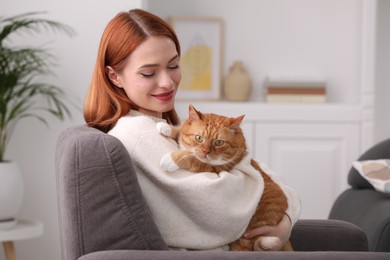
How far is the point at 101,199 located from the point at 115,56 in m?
0.43

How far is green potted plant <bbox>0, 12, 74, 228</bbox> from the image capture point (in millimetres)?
3672

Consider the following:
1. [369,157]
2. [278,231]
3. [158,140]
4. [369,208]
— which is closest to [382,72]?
[369,157]

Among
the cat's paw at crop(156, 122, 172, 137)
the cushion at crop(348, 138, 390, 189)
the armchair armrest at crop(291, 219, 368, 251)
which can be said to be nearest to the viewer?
the cat's paw at crop(156, 122, 172, 137)

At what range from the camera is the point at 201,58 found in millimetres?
4750

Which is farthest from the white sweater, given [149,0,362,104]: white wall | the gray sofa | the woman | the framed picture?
[149,0,362,104]: white wall

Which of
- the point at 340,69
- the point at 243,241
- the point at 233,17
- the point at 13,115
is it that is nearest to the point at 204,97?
the point at 233,17

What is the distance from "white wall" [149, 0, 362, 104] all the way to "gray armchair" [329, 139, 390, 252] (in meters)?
1.66

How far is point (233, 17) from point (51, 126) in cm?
140

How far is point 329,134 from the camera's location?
14.7ft

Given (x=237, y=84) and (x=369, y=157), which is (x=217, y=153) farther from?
(x=237, y=84)

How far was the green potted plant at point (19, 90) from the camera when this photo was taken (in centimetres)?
367

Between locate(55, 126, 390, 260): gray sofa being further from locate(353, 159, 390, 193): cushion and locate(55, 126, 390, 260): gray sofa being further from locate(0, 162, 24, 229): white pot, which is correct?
locate(0, 162, 24, 229): white pot

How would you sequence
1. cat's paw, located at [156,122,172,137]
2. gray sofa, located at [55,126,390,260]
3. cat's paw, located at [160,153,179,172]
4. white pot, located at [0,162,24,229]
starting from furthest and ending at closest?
1. white pot, located at [0,162,24,229]
2. cat's paw, located at [156,122,172,137]
3. cat's paw, located at [160,153,179,172]
4. gray sofa, located at [55,126,390,260]

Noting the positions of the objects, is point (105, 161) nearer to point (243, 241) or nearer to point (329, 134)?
point (243, 241)
